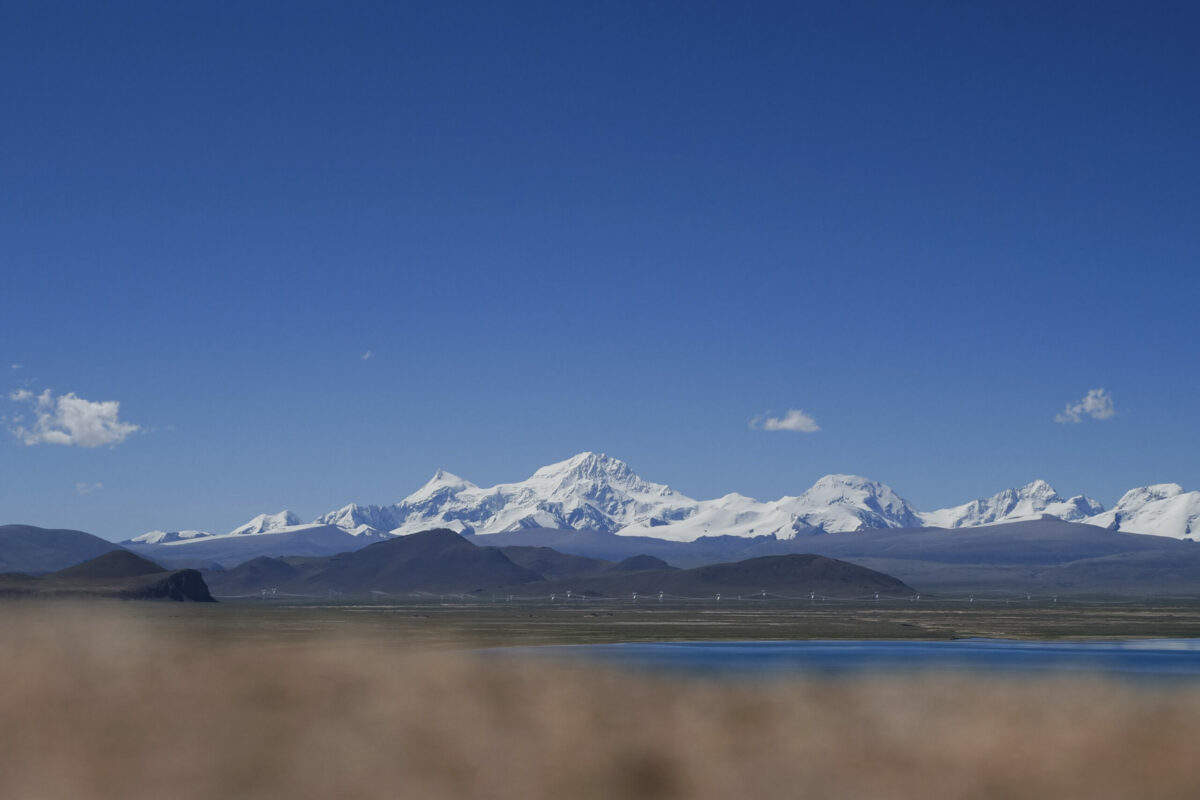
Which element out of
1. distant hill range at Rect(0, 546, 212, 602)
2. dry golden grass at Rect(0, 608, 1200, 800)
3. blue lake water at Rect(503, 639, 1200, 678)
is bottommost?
blue lake water at Rect(503, 639, 1200, 678)

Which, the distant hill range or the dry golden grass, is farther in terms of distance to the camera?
the distant hill range

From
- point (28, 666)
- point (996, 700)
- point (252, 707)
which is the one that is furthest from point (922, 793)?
point (28, 666)

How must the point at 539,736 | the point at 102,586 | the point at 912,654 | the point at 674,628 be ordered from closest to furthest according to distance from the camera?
the point at 539,736 < the point at 912,654 < the point at 674,628 < the point at 102,586

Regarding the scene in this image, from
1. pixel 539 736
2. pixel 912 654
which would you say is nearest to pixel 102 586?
pixel 912 654

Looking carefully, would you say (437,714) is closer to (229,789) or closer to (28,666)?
(229,789)

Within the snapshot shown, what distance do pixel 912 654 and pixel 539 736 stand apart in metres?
76.1

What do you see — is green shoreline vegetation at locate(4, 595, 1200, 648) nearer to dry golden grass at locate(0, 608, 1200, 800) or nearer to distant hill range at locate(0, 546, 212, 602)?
distant hill range at locate(0, 546, 212, 602)

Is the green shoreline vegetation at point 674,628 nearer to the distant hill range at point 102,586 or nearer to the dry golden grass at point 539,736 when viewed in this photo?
the distant hill range at point 102,586

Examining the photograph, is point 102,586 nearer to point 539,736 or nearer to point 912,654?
point 912,654

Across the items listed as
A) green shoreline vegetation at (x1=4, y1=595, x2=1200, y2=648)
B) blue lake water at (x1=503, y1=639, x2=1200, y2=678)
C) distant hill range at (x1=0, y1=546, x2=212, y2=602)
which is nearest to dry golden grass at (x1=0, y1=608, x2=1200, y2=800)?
blue lake water at (x1=503, y1=639, x2=1200, y2=678)

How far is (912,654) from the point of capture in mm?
83188

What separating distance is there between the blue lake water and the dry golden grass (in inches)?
1889

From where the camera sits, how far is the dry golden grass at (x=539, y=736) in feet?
36.6

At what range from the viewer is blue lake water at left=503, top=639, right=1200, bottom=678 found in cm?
6762
